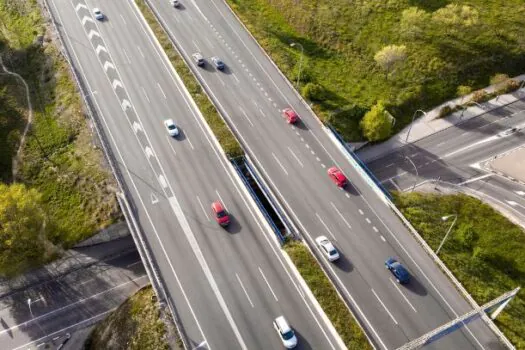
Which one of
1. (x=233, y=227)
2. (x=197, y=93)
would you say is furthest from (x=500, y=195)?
(x=197, y=93)

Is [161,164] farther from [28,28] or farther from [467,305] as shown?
[28,28]

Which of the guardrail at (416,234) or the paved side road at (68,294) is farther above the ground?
the guardrail at (416,234)

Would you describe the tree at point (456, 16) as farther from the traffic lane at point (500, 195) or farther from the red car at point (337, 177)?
the red car at point (337, 177)

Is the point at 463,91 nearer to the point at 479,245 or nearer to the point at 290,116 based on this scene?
the point at 479,245

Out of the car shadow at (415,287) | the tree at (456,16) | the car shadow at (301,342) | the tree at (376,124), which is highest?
the tree at (456,16)

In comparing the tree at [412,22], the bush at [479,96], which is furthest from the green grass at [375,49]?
the bush at [479,96]

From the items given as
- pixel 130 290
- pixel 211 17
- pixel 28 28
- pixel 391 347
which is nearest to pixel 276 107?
pixel 211 17

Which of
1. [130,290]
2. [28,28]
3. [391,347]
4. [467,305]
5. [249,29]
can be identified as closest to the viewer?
[391,347]
